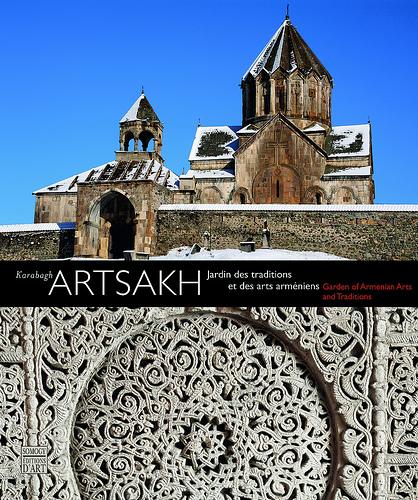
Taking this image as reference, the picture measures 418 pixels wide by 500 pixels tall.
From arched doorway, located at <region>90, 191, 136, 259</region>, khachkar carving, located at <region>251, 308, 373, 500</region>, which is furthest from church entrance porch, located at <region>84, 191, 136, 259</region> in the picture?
khachkar carving, located at <region>251, 308, 373, 500</region>

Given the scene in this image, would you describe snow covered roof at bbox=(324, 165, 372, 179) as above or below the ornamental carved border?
above

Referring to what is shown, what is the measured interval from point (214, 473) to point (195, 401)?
1.37ft

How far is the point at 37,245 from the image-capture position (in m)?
17.6

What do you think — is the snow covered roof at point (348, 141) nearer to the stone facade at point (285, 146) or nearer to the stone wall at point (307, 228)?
the stone facade at point (285, 146)

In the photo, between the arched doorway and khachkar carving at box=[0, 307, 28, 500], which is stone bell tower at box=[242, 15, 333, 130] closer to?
the arched doorway

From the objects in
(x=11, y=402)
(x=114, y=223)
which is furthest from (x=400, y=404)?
(x=114, y=223)

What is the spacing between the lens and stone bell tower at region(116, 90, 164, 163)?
760 inches

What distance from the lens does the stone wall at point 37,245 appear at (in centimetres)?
1756

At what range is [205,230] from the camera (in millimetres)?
16797

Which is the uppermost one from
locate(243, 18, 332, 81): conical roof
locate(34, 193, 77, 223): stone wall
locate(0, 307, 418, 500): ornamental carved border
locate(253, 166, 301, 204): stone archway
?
locate(243, 18, 332, 81): conical roof

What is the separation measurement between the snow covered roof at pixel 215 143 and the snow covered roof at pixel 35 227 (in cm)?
525

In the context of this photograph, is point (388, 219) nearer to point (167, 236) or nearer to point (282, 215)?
point (282, 215)

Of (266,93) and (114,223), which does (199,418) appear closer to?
(114,223)

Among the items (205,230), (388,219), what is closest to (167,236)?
(205,230)
